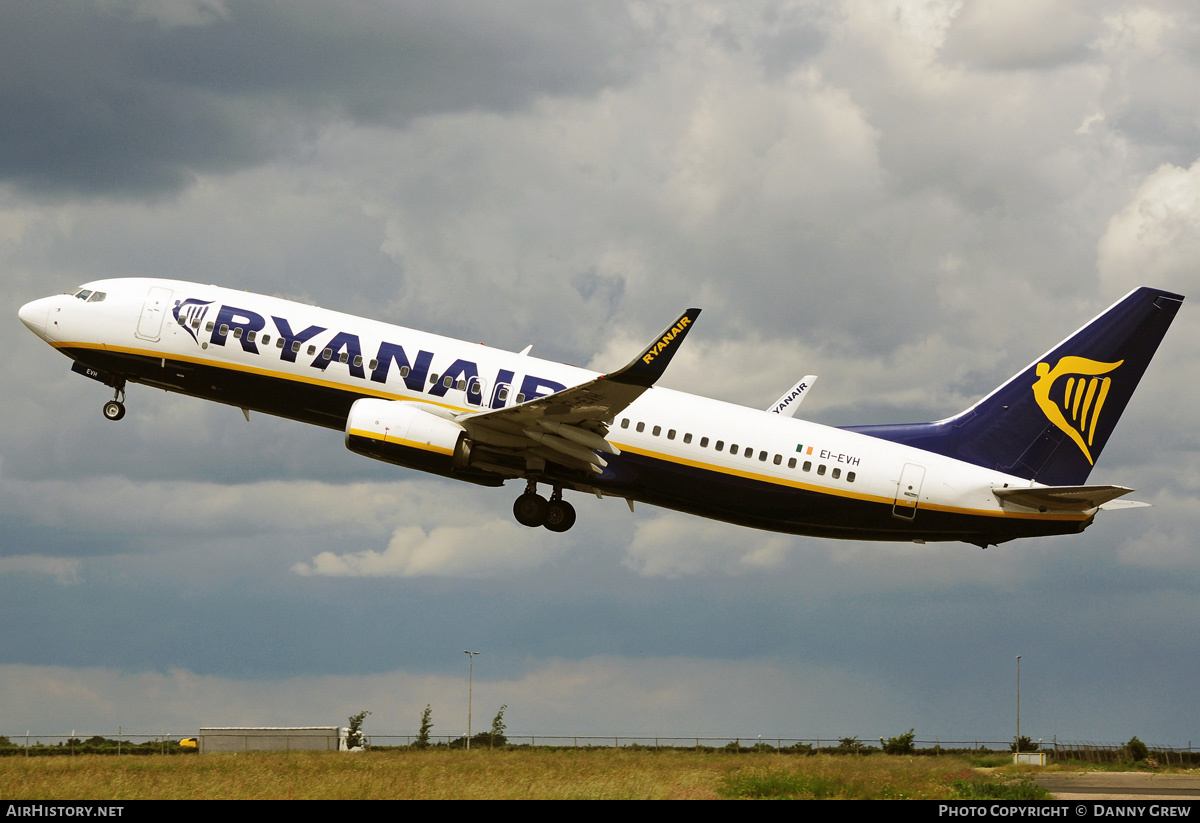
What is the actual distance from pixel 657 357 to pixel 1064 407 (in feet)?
59.7

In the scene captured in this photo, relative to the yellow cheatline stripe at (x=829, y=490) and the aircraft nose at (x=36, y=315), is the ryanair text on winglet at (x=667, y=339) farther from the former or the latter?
the aircraft nose at (x=36, y=315)

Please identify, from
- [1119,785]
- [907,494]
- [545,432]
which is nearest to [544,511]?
[545,432]

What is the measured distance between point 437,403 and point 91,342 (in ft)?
43.0

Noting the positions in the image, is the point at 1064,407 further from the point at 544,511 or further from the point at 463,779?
the point at 463,779

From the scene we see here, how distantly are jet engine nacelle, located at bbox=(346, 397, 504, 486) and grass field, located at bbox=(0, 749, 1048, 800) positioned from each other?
417 inches

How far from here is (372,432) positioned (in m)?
39.7

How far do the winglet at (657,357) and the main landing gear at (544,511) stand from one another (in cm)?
832

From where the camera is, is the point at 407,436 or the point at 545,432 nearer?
the point at 407,436

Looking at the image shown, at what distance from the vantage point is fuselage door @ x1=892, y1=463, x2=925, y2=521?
1678 inches

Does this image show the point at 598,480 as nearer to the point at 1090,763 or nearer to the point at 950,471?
the point at 950,471

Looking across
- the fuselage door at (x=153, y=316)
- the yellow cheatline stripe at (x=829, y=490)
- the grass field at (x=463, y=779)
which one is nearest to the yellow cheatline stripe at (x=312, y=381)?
the fuselage door at (x=153, y=316)

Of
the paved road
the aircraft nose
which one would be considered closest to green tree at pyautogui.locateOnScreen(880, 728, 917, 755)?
the paved road

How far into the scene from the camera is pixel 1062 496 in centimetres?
4100

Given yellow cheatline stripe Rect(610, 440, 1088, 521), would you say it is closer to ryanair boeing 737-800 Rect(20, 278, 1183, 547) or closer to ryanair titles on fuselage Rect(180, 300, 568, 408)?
ryanair boeing 737-800 Rect(20, 278, 1183, 547)
